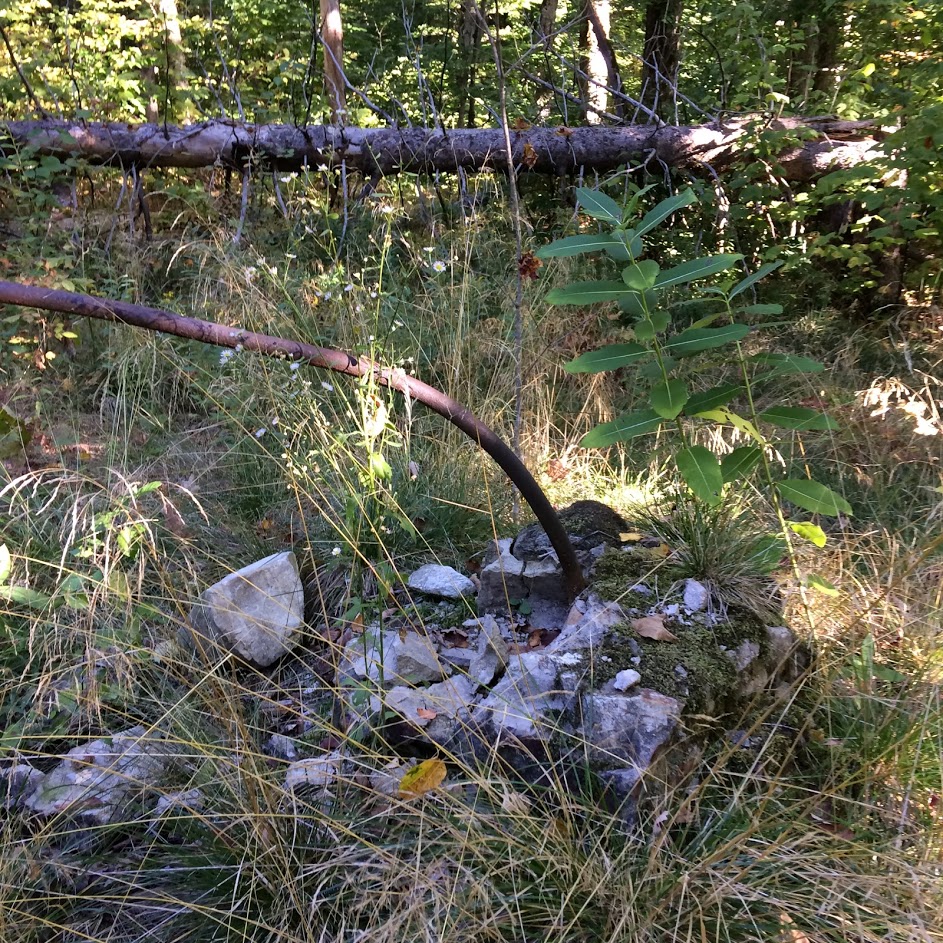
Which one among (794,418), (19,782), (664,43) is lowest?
(19,782)

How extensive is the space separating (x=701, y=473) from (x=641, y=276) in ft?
1.83

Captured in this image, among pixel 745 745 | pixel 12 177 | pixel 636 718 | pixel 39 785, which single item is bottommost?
pixel 39 785

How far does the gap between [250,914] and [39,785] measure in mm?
875

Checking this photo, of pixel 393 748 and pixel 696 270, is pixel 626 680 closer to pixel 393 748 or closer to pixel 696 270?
pixel 393 748

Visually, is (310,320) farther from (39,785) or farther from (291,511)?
(39,785)

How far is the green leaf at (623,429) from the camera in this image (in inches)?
83.4

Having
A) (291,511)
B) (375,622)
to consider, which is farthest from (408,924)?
(291,511)

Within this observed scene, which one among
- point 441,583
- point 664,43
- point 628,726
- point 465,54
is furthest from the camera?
point 465,54

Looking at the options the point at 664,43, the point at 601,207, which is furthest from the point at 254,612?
the point at 664,43

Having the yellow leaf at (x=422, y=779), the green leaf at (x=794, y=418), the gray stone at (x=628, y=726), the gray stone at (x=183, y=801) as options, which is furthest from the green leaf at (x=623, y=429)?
the gray stone at (x=183, y=801)

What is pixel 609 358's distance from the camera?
2180 mm

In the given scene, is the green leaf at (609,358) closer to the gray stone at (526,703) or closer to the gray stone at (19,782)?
the gray stone at (526,703)

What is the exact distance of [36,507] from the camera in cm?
298

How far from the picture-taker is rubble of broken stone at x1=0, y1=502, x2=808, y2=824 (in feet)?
5.99
